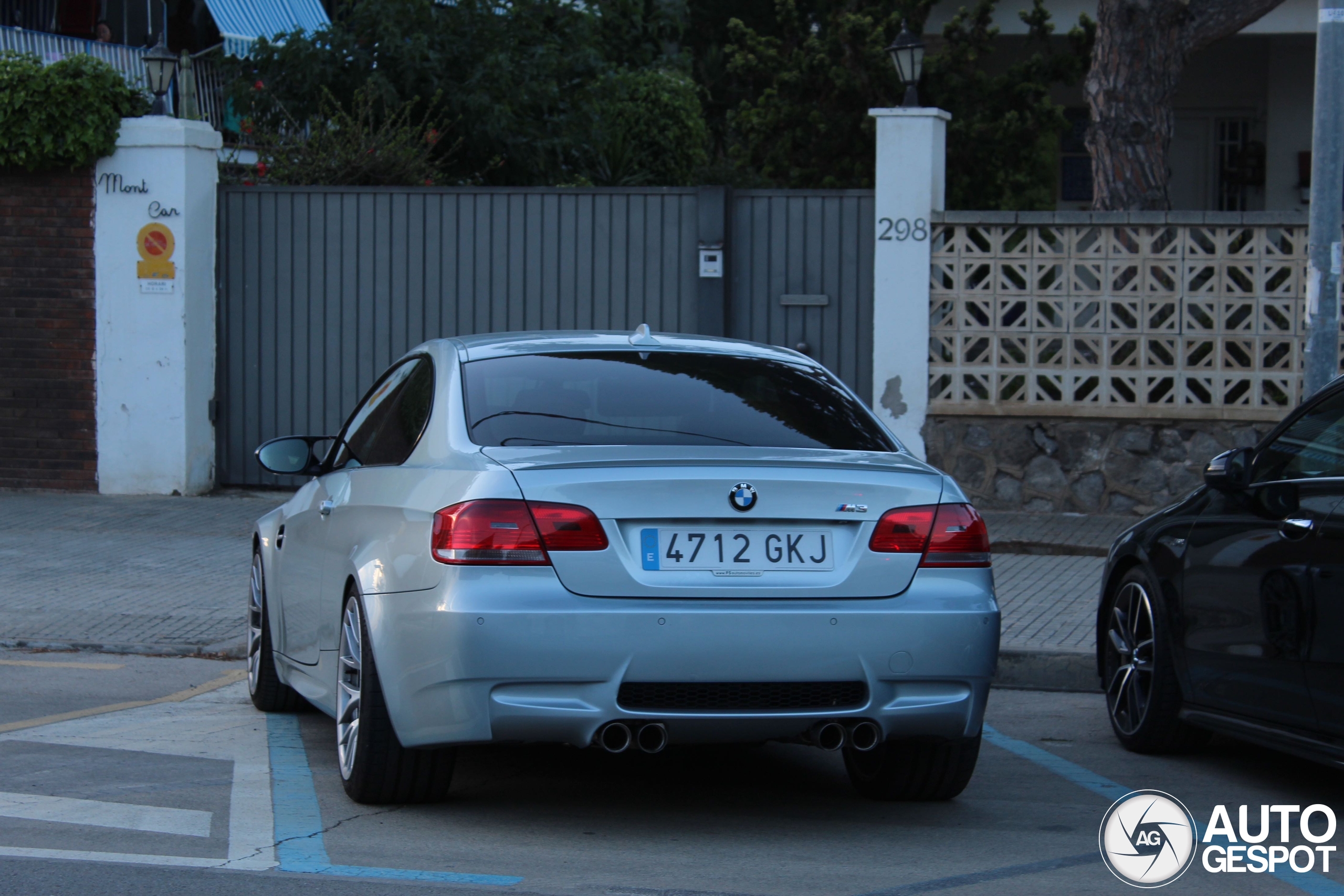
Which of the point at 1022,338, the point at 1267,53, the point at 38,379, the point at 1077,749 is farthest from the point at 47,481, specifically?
the point at 1267,53

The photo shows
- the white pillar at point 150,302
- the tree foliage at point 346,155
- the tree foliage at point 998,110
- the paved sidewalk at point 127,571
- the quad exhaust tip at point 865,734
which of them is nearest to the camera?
the quad exhaust tip at point 865,734

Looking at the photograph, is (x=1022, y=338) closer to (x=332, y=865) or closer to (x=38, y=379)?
(x=38, y=379)

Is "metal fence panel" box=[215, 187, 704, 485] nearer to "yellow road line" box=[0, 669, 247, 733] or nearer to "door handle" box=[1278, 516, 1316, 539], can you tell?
"yellow road line" box=[0, 669, 247, 733]

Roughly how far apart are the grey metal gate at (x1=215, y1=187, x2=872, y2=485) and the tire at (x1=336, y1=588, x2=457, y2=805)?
301 inches

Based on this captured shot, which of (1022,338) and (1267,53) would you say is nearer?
(1022,338)

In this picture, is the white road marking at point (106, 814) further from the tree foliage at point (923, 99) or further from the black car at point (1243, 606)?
the tree foliage at point (923, 99)

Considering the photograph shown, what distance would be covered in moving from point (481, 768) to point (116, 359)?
26.7ft

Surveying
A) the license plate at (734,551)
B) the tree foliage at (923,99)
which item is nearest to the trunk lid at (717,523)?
the license plate at (734,551)

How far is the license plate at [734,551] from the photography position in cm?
470

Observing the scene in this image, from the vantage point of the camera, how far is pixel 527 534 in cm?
465

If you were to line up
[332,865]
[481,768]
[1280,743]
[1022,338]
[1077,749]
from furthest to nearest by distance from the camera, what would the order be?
[1022,338]
[1077,749]
[481,768]
[1280,743]
[332,865]

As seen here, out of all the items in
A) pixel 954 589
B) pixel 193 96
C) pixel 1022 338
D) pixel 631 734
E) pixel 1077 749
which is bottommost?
pixel 1077 749

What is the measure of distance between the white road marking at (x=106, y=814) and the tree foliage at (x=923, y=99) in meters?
15.7

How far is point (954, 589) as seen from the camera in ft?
16.1
